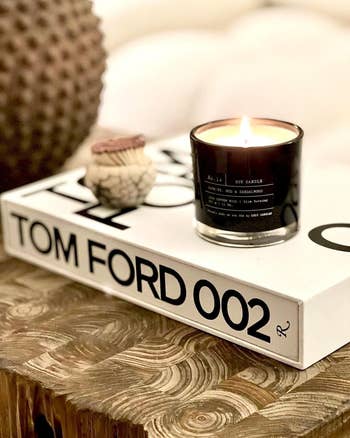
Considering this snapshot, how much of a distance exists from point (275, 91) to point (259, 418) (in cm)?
81

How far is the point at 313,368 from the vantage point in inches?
24.8

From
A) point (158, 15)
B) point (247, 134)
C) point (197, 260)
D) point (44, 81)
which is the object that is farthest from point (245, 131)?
point (158, 15)

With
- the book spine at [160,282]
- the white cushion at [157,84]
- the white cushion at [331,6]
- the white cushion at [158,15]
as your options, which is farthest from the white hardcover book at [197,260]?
the white cushion at [331,6]

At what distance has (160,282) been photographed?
705 millimetres

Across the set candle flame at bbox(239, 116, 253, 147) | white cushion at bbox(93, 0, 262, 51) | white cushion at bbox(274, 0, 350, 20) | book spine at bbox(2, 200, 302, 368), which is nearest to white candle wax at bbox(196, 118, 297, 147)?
candle flame at bbox(239, 116, 253, 147)

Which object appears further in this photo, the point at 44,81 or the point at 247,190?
the point at 44,81

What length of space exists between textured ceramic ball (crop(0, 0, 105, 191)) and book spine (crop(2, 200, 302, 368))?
0.07 metres

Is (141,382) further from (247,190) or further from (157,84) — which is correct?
(157,84)

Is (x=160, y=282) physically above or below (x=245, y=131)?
below

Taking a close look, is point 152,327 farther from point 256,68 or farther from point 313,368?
point 256,68

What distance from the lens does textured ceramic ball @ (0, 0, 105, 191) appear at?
832 millimetres

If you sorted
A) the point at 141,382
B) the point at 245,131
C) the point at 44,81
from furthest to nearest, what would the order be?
1. the point at 44,81
2. the point at 245,131
3. the point at 141,382

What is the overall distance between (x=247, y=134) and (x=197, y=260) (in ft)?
0.40

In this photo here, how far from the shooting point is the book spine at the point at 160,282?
0.63 m
